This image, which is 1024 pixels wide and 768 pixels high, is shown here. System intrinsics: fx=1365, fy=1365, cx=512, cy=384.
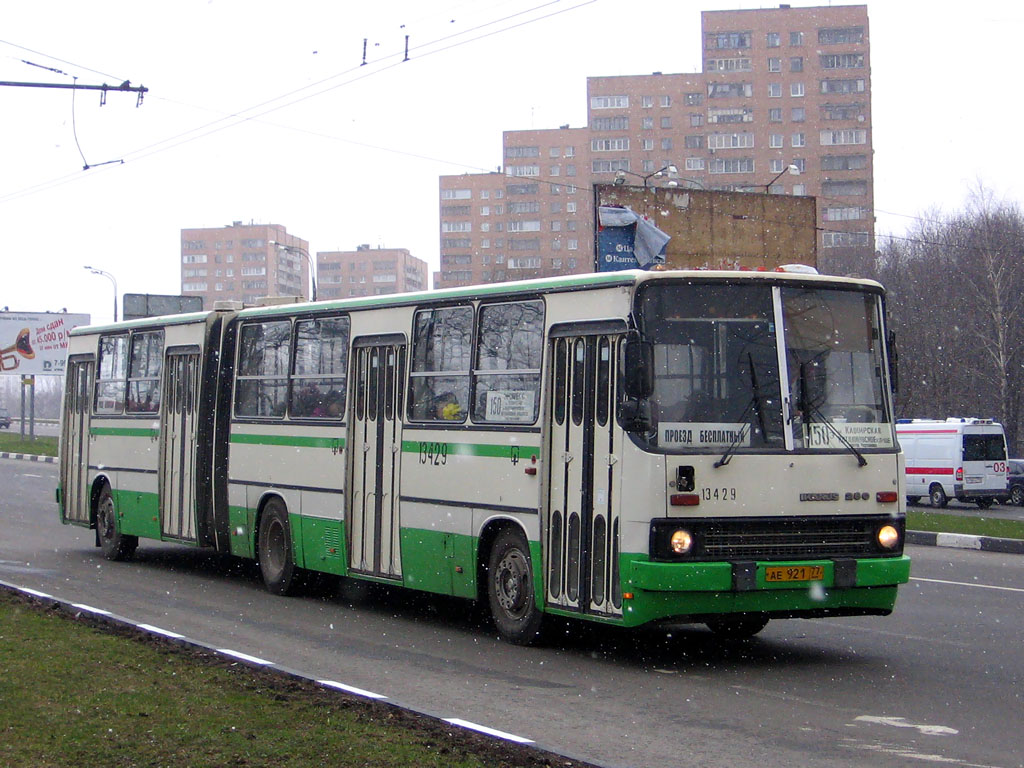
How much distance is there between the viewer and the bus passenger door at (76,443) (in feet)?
61.8

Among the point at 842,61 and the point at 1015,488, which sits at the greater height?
the point at 842,61

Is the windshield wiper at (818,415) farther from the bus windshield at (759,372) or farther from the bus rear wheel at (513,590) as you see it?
the bus rear wheel at (513,590)

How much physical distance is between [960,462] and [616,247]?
1308 cm

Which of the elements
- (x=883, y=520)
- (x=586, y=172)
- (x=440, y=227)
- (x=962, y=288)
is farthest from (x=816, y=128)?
(x=883, y=520)

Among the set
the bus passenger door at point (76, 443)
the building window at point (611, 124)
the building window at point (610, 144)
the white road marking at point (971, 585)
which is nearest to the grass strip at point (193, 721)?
the white road marking at point (971, 585)

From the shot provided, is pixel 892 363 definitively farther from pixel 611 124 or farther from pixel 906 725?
pixel 611 124

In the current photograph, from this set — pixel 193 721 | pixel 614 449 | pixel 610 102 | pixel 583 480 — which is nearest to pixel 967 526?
pixel 583 480

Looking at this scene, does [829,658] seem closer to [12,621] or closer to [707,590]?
[707,590]

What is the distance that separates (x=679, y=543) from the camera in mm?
9484

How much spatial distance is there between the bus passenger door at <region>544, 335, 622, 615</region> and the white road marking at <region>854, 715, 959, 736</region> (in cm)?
222

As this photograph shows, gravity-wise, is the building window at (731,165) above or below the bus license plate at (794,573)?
above

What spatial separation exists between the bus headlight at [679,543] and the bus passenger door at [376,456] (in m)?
3.68

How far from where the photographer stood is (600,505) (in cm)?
999

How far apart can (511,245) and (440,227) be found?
446 inches
